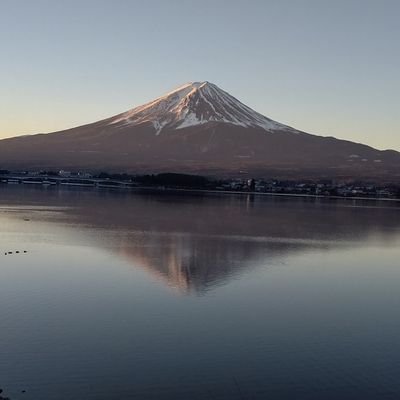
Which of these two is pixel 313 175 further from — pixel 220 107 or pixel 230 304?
pixel 230 304

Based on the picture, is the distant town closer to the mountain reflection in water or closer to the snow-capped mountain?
the snow-capped mountain

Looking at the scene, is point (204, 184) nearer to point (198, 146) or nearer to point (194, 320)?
point (198, 146)

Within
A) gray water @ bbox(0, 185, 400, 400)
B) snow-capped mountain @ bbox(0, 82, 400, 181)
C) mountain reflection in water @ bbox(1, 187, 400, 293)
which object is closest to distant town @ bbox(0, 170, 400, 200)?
snow-capped mountain @ bbox(0, 82, 400, 181)

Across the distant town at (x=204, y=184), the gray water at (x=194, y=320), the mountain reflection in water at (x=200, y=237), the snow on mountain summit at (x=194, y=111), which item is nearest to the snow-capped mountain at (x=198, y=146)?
the snow on mountain summit at (x=194, y=111)

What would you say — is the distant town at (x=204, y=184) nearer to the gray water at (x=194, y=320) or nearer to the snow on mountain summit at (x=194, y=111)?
the snow on mountain summit at (x=194, y=111)

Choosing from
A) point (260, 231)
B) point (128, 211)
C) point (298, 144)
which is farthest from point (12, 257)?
point (298, 144)

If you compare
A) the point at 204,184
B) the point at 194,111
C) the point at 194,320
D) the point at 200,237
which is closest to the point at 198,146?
the point at 194,111
